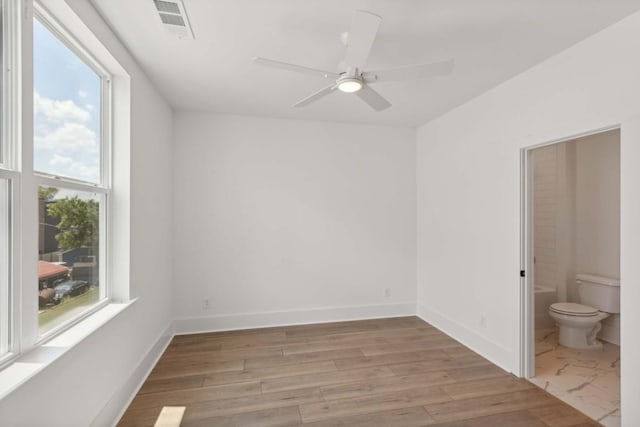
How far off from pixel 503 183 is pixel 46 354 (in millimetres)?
3431

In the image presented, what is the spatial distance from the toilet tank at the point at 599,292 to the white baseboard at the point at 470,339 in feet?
5.01

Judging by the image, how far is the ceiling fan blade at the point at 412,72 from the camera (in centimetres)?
181

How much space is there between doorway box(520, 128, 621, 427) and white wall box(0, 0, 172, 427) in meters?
3.19

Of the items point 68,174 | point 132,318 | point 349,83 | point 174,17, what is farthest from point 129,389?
point 349,83

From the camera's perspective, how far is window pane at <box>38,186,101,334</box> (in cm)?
160

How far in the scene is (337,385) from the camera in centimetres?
256

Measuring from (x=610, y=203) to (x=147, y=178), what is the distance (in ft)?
16.3

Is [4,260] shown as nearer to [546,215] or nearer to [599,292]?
[599,292]

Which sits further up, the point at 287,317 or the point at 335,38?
the point at 335,38

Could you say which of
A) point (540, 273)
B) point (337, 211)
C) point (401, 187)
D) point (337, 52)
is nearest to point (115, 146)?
point (337, 52)

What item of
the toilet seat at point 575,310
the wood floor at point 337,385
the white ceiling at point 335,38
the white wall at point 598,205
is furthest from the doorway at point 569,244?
the white ceiling at point 335,38

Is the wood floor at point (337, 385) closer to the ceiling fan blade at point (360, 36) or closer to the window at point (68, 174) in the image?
the window at point (68, 174)

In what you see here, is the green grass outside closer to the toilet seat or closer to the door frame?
the door frame

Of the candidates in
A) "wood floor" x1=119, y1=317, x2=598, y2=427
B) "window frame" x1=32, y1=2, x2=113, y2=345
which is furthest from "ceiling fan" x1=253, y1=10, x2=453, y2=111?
"wood floor" x1=119, y1=317, x2=598, y2=427
